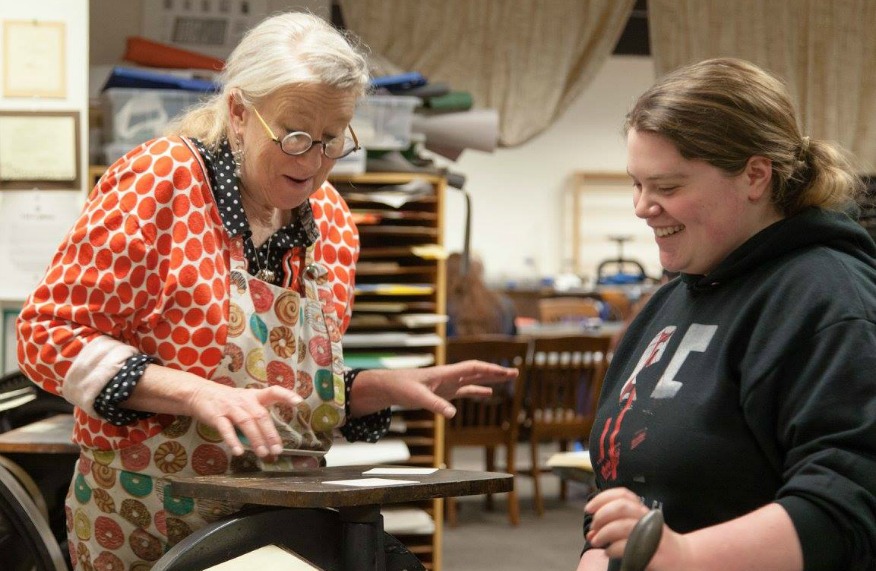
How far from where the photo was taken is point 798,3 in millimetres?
5664

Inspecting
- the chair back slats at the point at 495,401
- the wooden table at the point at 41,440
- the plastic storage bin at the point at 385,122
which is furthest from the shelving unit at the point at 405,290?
the chair back slats at the point at 495,401

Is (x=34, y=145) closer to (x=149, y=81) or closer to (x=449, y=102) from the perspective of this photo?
(x=149, y=81)

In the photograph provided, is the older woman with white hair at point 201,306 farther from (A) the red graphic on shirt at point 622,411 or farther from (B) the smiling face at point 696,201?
(B) the smiling face at point 696,201

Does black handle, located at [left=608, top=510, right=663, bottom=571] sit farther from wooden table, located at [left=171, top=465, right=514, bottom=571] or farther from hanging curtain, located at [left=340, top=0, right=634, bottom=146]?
hanging curtain, located at [left=340, top=0, right=634, bottom=146]

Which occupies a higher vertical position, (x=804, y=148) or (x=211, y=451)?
(x=804, y=148)

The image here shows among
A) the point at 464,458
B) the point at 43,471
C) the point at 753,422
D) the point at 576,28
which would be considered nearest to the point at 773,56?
the point at 576,28

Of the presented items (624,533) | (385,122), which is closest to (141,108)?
(385,122)

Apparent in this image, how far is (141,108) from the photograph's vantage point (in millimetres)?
3521

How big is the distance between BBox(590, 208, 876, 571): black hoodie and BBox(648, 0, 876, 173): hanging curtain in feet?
14.4

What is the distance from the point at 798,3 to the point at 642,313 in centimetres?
455

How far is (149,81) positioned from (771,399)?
2.74 meters

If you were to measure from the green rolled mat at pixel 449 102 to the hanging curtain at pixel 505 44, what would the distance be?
4.40 ft

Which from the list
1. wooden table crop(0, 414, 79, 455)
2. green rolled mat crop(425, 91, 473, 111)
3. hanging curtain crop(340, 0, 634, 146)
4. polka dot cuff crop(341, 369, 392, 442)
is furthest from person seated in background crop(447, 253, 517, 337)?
polka dot cuff crop(341, 369, 392, 442)

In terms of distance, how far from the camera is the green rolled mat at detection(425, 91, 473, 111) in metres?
3.94
